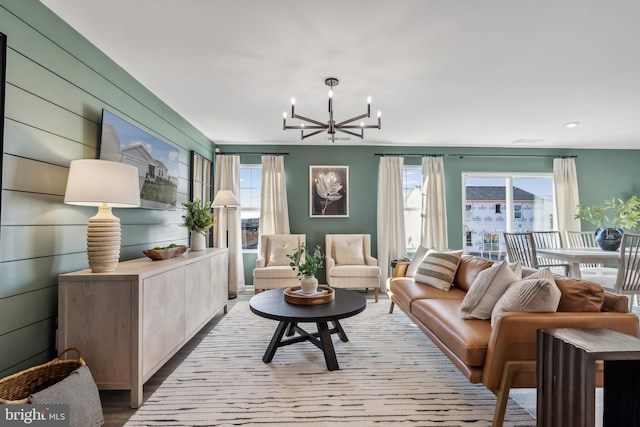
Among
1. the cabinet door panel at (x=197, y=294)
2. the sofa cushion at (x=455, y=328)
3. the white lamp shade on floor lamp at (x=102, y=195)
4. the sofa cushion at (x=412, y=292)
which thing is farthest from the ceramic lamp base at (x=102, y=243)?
the sofa cushion at (x=412, y=292)

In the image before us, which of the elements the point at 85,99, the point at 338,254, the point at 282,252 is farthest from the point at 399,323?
the point at 85,99

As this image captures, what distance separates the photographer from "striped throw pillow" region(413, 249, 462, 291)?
3.05m

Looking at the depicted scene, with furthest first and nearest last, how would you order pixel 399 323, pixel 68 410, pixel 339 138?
pixel 339 138 → pixel 399 323 → pixel 68 410

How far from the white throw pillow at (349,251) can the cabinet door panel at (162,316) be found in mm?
2713

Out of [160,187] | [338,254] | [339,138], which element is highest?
[339,138]

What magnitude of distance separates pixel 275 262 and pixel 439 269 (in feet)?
7.88

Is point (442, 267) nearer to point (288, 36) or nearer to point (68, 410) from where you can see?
point (288, 36)

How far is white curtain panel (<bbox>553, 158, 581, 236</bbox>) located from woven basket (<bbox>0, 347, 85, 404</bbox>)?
6666mm

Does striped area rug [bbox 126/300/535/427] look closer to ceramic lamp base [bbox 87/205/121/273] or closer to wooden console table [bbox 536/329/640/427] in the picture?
wooden console table [bbox 536/329/640/427]

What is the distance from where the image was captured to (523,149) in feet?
17.9

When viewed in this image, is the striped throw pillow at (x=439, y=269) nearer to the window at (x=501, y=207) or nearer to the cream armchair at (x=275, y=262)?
the cream armchair at (x=275, y=262)

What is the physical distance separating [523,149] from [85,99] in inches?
247

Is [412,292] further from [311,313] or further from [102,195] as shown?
[102,195]

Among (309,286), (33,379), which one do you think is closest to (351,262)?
(309,286)
